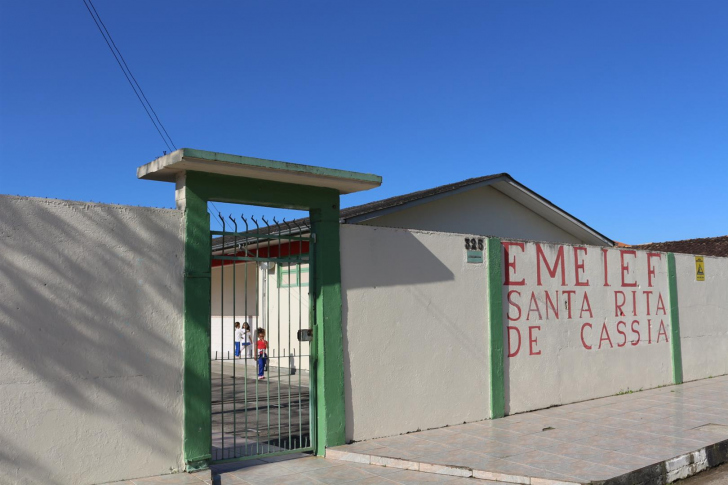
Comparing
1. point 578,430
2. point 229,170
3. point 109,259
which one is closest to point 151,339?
point 109,259

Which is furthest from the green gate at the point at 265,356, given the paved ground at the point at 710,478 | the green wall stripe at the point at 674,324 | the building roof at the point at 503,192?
the green wall stripe at the point at 674,324

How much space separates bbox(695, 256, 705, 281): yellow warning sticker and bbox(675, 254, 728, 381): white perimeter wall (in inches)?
3.7

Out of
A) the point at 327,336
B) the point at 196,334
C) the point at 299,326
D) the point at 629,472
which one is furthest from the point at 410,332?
the point at 629,472

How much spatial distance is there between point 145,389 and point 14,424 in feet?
3.34

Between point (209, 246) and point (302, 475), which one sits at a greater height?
point (209, 246)

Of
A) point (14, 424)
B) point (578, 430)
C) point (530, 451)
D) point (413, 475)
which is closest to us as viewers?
point (14, 424)

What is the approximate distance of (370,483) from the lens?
562 centimetres

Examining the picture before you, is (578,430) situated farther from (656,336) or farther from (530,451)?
(656,336)

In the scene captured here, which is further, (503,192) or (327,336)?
(503,192)

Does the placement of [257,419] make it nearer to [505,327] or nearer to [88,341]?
[88,341]

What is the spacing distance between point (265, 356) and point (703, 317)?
28.1 feet

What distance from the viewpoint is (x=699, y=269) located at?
12.1 metres

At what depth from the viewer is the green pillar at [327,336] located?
6.72m

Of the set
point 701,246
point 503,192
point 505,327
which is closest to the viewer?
point 505,327
